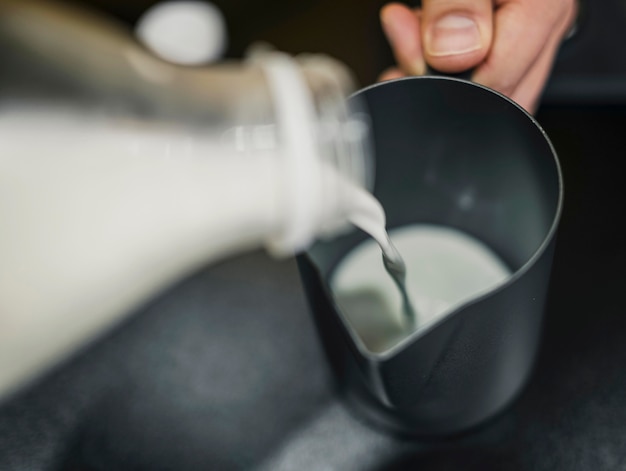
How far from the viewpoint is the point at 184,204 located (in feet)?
0.96

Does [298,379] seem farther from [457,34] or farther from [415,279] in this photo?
[457,34]

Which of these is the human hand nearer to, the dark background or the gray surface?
the dark background

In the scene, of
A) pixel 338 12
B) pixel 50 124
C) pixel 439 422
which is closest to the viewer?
pixel 50 124

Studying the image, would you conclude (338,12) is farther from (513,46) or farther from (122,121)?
(122,121)

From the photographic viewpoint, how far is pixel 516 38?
1.42 feet

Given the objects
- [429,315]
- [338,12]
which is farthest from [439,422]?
[338,12]

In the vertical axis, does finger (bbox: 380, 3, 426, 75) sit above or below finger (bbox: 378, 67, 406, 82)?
above

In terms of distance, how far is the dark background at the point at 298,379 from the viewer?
16.2 inches

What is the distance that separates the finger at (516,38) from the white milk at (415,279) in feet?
0.30

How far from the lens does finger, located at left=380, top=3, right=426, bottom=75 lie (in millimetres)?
458

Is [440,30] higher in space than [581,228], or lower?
higher

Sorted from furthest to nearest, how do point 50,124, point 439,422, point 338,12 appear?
point 338,12 < point 439,422 < point 50,124

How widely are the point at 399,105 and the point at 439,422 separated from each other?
15 centimetres

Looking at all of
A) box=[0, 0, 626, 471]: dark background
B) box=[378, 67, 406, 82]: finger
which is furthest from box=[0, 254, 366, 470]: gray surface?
box=[378, 67, 406, 82]: finger
